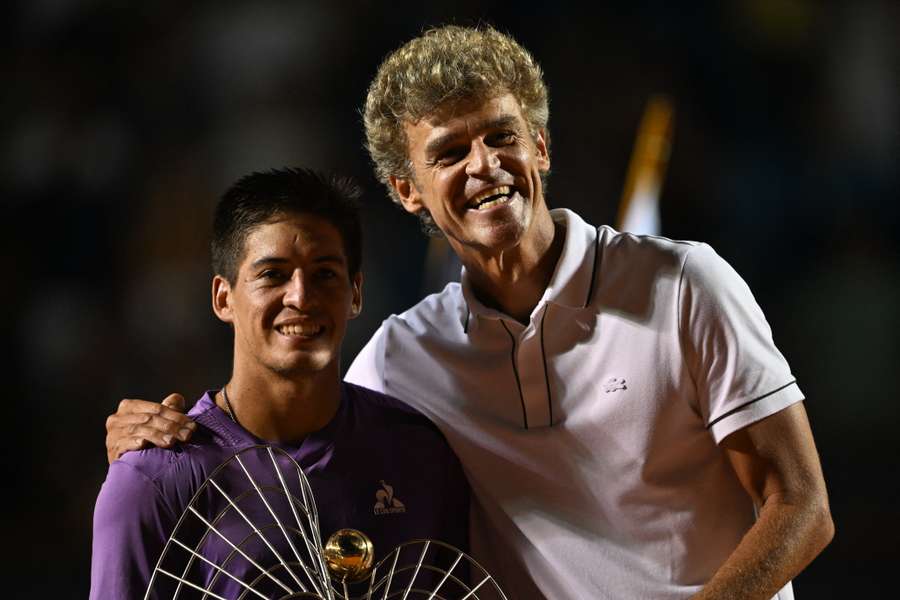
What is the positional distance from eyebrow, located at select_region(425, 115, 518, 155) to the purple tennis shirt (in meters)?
0.31

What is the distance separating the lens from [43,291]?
3.13m

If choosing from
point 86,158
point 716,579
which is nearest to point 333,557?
point 716,579

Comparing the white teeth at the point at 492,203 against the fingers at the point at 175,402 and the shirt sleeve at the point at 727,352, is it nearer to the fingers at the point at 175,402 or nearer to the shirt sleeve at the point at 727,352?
the shirt sleeve at the point at 727,352

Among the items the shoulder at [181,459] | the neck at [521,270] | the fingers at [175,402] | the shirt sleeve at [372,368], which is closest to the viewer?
the shoulder at [181,459]

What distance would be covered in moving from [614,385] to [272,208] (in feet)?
1.44

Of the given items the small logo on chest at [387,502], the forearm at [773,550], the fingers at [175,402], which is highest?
the fingers at [175,402]

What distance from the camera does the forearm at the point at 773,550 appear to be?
3.68 feet

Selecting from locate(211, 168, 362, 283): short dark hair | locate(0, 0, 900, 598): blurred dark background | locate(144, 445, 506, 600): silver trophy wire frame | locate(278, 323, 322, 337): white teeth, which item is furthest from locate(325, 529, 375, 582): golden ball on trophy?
locate(0, 0, 900, 598): blurred dark background

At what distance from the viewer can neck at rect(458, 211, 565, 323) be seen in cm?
134

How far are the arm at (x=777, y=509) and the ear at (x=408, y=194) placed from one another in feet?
1.59

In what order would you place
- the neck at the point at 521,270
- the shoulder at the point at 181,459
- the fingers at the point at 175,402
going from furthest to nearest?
the neck at the point at 521,270
the fingers at the point at 175,402
the shoulder at the point at 181,459

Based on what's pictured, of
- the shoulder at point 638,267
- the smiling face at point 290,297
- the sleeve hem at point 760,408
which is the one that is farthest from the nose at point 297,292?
the sleeve hem at point 760,408

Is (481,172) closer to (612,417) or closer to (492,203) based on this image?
(492,203)

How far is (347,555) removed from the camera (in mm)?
996
